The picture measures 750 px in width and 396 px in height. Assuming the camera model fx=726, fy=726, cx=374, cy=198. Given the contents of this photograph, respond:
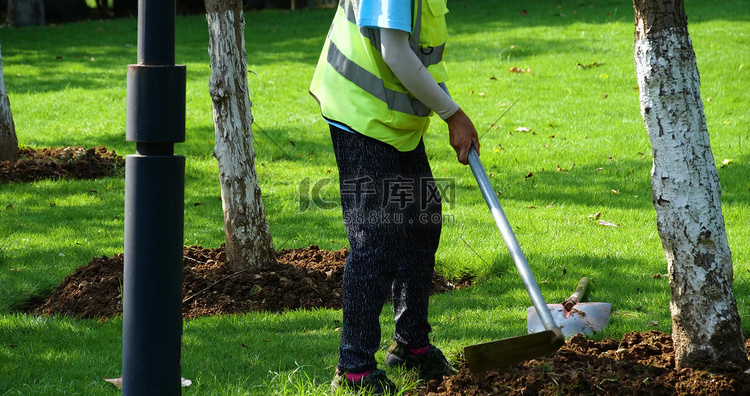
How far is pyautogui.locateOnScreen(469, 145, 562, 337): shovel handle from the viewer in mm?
2557

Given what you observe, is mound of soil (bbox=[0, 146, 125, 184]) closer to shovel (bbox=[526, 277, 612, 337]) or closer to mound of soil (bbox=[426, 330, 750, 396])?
shovel (bbox=[526, 277, 612, 337])

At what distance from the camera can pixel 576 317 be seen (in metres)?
3.54

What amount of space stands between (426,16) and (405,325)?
1.26 metres

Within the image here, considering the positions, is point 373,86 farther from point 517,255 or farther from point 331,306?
point 331,306

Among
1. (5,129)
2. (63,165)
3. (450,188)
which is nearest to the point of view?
(450,188)

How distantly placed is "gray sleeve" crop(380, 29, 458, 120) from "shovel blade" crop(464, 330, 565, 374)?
869mm

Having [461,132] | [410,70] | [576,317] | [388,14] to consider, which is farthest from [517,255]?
[576,317]

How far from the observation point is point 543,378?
2688mm

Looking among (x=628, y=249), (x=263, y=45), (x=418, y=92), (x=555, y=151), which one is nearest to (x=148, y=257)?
(x=418, y=92)

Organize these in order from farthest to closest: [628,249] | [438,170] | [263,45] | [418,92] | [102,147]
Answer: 1. [263,45]
2. [102,147]
3. [438,170]
4. [628,249]
5. [418,92]

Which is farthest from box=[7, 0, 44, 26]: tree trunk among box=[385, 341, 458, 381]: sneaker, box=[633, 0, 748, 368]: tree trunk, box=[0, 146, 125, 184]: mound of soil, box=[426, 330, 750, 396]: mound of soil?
box=[633, 0, 748, 368]: tree trunk

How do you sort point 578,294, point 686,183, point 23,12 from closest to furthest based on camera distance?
point 686,183, point 578,294, point 23,12

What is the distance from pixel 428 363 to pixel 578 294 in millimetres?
1267

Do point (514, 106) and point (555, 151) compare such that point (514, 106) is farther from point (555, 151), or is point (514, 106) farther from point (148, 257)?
point (148, 257)
